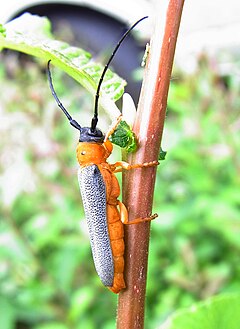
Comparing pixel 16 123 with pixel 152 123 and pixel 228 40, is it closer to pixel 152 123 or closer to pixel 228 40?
pixel 152 123

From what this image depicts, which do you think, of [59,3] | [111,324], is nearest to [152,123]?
[111,324]

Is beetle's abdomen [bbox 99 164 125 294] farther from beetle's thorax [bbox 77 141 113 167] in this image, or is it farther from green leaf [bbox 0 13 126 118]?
green leaf [bbox 0 13 126 118]

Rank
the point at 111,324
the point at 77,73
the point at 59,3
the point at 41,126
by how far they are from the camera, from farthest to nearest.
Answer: the point at 59,3 → the point at 41,126 → the point at 111,324 → the point at 77,73

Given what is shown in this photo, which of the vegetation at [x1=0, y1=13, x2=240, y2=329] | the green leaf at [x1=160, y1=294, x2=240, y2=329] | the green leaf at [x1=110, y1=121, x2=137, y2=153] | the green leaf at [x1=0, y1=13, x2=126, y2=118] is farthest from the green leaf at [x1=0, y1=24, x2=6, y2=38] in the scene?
the vegetation at [x1=0, y1=13, x2=240, y2=329]

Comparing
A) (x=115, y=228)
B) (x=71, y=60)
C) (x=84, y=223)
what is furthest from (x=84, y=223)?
(x=71, y=60)

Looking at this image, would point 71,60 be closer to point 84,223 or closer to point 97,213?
point 97,213

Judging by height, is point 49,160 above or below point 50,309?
above

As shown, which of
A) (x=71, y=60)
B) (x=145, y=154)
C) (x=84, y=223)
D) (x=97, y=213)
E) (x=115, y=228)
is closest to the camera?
(x=145, y=154)
